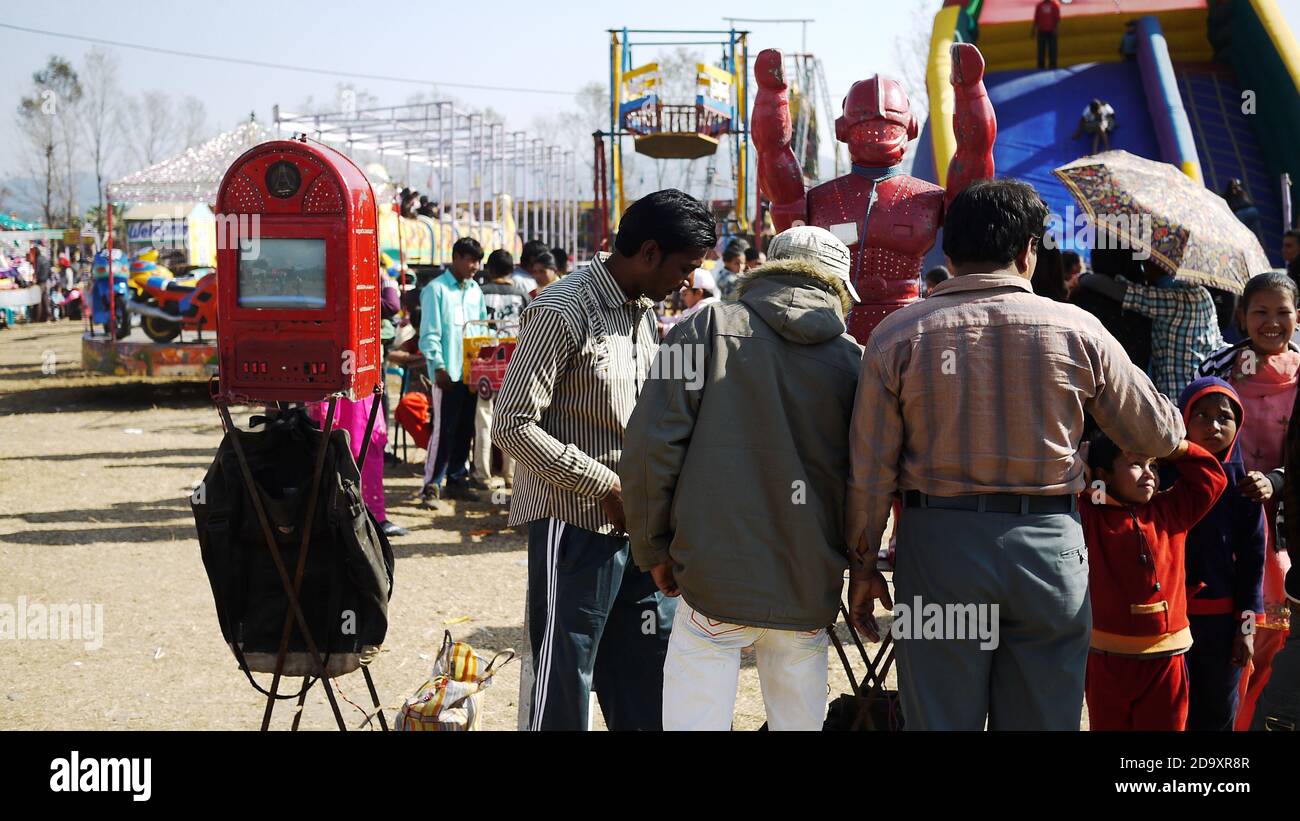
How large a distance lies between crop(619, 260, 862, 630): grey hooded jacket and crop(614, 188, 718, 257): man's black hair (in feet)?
1.30

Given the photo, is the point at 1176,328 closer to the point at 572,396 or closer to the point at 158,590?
the point at 572,396

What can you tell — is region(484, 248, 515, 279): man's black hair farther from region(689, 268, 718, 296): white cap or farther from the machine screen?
the machine screen

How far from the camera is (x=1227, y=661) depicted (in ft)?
11.6

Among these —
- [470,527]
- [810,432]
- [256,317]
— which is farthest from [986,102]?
[470,527]

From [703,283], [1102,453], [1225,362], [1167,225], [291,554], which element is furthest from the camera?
[703,283]

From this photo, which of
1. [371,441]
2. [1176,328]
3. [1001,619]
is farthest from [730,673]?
[371,441]

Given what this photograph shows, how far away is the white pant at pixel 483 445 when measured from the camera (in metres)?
8.25

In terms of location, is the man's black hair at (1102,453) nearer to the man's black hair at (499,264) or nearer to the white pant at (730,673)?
the white pant at (730,673)

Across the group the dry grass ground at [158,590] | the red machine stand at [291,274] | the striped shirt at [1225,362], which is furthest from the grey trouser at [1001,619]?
the red machine stand at [291,274]

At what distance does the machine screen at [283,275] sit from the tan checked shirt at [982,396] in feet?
7.43

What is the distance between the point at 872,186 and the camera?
5.12 m

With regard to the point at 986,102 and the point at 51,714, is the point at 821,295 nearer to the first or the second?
the point at 986,102

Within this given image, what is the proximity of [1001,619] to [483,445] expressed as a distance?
6272 millimetres
